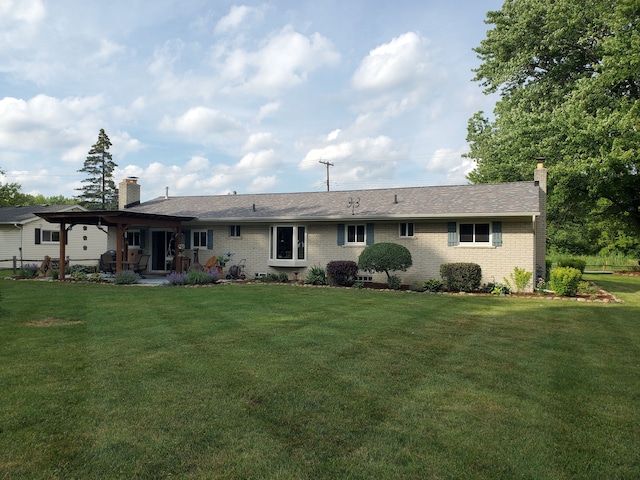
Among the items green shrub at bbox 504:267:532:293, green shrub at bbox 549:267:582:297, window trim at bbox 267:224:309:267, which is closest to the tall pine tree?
window trim at bbox 267:224:309:267

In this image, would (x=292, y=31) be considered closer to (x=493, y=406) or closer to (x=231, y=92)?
(x=231, y=92)

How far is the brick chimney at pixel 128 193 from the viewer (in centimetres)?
2259

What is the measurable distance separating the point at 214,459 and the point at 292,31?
13.5 meters

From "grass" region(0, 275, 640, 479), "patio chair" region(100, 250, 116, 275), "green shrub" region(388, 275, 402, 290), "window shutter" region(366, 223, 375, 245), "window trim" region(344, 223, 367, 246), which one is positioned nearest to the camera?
"grass" region(0, 275, 640, 479)

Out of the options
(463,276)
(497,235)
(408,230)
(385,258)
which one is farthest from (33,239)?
(497,235)

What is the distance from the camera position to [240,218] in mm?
17734

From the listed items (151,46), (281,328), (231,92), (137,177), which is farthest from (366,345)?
(137,177)

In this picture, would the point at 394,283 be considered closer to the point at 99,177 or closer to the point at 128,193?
the point at 128,193

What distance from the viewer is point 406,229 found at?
1583 cm

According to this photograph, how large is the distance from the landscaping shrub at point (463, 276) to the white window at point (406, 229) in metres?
2.07

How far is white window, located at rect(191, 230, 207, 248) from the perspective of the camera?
19156 millimetres

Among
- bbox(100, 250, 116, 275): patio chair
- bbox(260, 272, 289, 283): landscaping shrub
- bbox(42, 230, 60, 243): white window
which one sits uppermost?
bbox(42, 230, 60, 243): white window

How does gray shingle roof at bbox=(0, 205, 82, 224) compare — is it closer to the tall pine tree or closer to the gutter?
the gutter

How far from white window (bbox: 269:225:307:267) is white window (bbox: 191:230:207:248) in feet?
11.0
